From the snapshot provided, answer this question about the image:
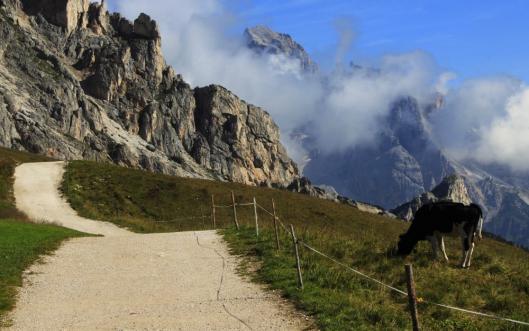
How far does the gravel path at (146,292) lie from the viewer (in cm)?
1455

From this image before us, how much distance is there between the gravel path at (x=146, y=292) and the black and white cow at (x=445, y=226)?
727cm

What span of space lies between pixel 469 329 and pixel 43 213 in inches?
1570

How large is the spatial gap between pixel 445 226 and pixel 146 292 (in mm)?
11467

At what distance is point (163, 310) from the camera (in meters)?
15.8

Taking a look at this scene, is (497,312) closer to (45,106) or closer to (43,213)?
(43,213)

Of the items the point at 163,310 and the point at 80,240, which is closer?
the point at 163,310

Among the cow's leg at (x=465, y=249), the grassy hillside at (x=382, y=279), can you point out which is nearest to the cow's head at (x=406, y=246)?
the grassy hillside at (x=382, y=279)

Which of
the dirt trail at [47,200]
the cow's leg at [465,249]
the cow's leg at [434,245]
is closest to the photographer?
the cow's leg at [465,249]

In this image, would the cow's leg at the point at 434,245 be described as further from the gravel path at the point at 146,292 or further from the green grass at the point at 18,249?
the green grass at the point at 18,249

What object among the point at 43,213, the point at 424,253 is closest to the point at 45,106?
the point at 43,213

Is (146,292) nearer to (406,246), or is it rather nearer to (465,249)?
(406,246)

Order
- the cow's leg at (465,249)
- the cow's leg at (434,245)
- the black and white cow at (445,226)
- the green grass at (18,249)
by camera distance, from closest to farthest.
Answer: the green grass at (18,249) → the cow's leg at (465,249) → the black and white cow at (445,226) → the cow's leg at (434,245)

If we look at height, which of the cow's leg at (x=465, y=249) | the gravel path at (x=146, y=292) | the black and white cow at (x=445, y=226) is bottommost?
the gravel path at (x=146, y=292)

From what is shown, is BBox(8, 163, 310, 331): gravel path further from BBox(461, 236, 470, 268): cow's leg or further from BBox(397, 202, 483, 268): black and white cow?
BBox(461, 236, 470, 268): cow's leg
